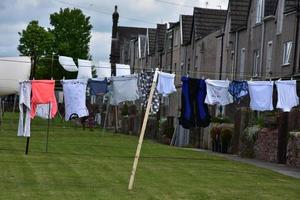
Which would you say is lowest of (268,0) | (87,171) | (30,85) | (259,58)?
(87,171)

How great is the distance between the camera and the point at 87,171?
17.4 metres

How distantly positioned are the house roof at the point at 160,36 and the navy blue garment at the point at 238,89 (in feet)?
137

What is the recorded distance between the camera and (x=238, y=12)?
133ft

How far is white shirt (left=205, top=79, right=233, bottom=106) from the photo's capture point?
22078 millimetres

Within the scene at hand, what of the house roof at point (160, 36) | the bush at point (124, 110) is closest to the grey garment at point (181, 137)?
the bush at point (124, 110)

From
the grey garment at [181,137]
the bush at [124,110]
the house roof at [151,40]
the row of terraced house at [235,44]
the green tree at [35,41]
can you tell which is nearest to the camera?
the row of terraced house at [235,44]

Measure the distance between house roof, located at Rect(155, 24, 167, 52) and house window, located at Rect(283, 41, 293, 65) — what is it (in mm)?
32813

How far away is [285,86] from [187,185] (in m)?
7.67

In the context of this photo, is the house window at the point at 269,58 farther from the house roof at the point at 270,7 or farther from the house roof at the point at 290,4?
the house roof at the point at 290,4

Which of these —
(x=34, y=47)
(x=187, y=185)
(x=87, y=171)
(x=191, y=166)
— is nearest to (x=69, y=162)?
(x=87, y=171)

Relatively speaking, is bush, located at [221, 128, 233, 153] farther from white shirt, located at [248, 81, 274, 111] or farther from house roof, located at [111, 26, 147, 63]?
house roof, located at [111, 26, 147, 63]

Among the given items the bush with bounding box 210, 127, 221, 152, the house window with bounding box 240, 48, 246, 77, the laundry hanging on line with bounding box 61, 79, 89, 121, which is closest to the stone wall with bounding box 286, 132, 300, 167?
the bush with bounding box 210, 127, 221, 152

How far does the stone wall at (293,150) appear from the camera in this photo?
2244cm

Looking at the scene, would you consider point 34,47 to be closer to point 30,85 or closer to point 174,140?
point 174,140
